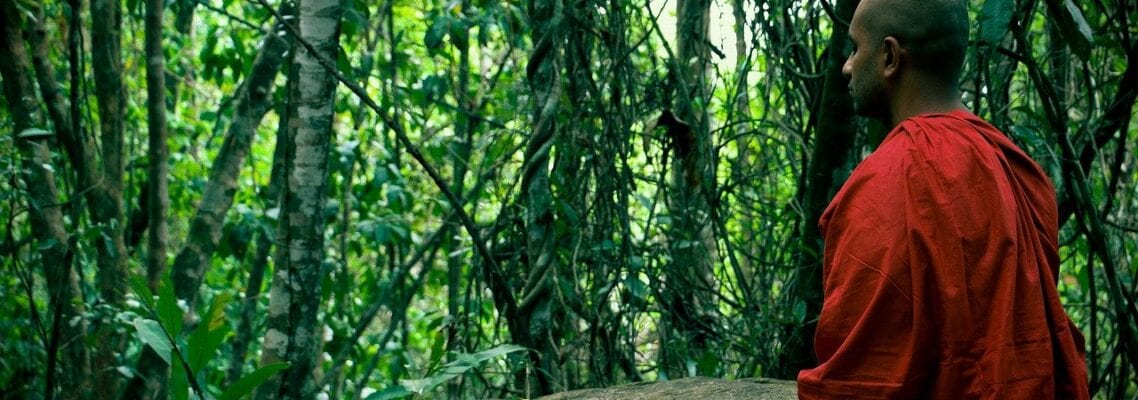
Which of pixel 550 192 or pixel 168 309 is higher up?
pixel 550 192

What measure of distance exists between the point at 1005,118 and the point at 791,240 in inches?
A: 29.8

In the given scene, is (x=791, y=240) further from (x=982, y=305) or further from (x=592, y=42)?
(x=982, y=305)

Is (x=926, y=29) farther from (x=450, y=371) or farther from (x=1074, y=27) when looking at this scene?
(x=450, y=371)

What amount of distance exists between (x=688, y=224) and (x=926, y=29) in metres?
2.06

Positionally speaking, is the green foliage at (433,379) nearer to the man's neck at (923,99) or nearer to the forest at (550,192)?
the forest at (550,192)

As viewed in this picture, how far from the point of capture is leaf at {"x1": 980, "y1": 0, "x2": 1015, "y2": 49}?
7.59ft

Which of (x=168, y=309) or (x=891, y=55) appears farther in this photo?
(x=168, y=309)

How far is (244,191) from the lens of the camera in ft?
22.7

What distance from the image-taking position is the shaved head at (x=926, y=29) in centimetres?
181

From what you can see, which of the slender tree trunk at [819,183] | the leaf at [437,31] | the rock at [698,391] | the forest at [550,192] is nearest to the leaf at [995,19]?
the forest at [550,192]

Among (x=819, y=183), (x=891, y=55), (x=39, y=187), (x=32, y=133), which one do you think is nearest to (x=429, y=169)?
(x=819, y=183)

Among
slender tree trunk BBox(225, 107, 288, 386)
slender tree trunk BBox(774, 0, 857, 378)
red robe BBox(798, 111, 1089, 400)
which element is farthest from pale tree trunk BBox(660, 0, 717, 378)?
red robe BBox(798, 111, 1089, 400)

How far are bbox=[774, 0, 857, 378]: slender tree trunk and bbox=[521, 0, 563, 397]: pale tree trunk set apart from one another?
0.72 metres

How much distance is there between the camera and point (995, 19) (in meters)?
2.33
